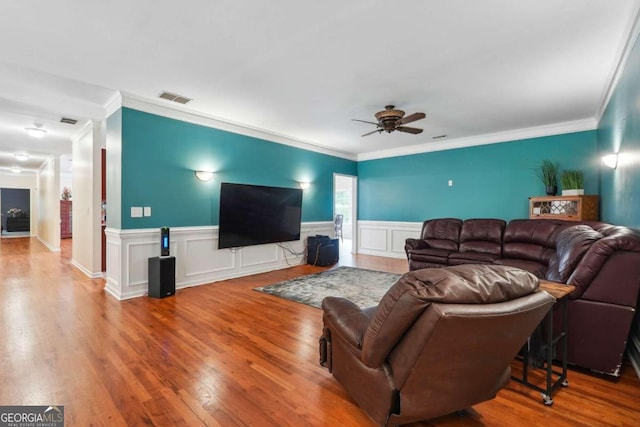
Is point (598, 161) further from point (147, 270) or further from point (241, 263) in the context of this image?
point (147, 270)

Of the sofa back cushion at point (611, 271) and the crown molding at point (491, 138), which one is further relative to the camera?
the crown molding at point (491, 138)

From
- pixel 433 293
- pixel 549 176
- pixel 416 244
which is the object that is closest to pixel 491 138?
pixel 549 176

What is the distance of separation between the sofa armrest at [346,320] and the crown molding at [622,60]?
3.14 meters

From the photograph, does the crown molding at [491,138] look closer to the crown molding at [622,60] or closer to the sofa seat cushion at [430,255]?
the crown molding at [622,60]

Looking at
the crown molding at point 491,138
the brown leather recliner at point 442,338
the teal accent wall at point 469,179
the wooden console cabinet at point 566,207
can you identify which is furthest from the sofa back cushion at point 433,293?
the crown molding at point 491,138

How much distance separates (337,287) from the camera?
180 inches

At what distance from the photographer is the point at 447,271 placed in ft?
4.36

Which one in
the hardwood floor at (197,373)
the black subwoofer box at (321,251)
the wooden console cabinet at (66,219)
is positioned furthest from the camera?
the wooden console cabinet at (66,219)

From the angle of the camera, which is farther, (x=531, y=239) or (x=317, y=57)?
(x=531, y=239)

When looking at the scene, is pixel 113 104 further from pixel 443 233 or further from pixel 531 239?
pixel 531 239

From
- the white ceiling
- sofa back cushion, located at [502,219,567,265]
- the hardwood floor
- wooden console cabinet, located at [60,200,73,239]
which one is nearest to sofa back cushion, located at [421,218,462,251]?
sofa back cushion, located at [502,219,567,265]

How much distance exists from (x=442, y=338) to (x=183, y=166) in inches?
173

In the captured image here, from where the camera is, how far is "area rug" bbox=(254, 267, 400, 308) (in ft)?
13.1

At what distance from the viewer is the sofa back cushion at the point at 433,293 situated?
123 centimetres
